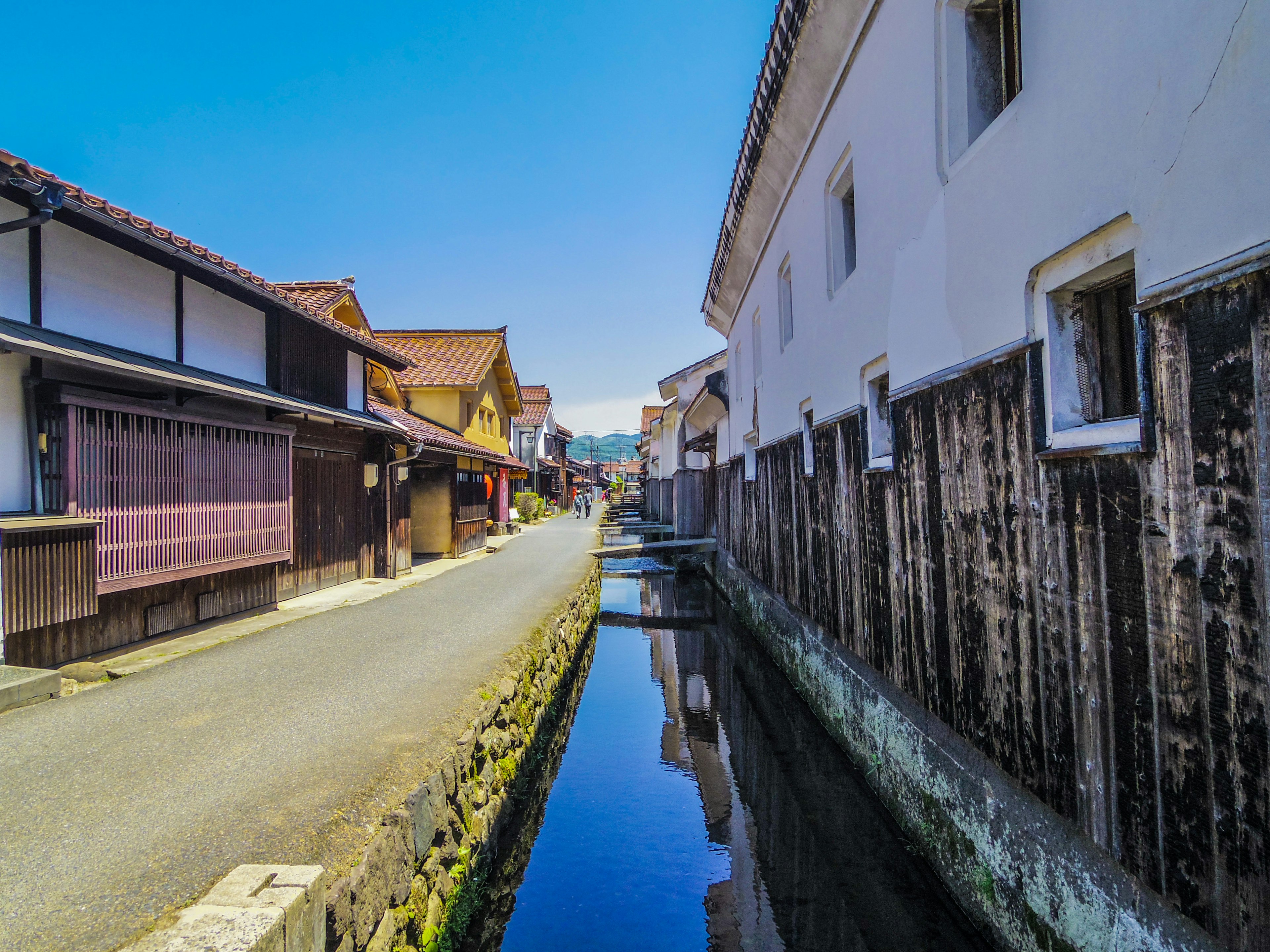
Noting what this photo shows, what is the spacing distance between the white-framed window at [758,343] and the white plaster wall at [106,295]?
29.1 ft

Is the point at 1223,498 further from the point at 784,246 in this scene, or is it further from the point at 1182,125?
the point at 784,246

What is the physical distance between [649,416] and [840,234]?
37.4 metres

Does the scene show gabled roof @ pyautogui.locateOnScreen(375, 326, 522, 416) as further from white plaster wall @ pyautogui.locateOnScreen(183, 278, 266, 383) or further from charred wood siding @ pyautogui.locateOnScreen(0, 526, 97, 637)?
charred wood siding @ pyautogui.locateOnScreen(0, 526, 97, 637)

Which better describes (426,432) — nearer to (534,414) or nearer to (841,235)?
(841,235)

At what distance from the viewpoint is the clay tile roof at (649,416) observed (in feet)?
141

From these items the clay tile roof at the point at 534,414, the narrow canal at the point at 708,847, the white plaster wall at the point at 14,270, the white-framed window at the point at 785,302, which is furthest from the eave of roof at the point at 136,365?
the clay tile roof at the point at 534,414

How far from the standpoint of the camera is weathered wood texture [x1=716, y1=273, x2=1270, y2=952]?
81.7 inches

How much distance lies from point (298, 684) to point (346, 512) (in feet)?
20.8

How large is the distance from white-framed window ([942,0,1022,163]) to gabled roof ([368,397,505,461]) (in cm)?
998

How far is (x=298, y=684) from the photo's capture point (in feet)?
18.4

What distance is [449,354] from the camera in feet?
70.3

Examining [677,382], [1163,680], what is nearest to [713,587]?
[677,382]

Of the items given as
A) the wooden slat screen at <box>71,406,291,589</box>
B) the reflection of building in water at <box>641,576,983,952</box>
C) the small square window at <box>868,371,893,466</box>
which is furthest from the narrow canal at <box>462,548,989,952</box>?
the wooden slat screen at <box>71,406,291,589</box>

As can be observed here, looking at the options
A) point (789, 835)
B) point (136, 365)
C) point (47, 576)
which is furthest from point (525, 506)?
point (789, 835)
